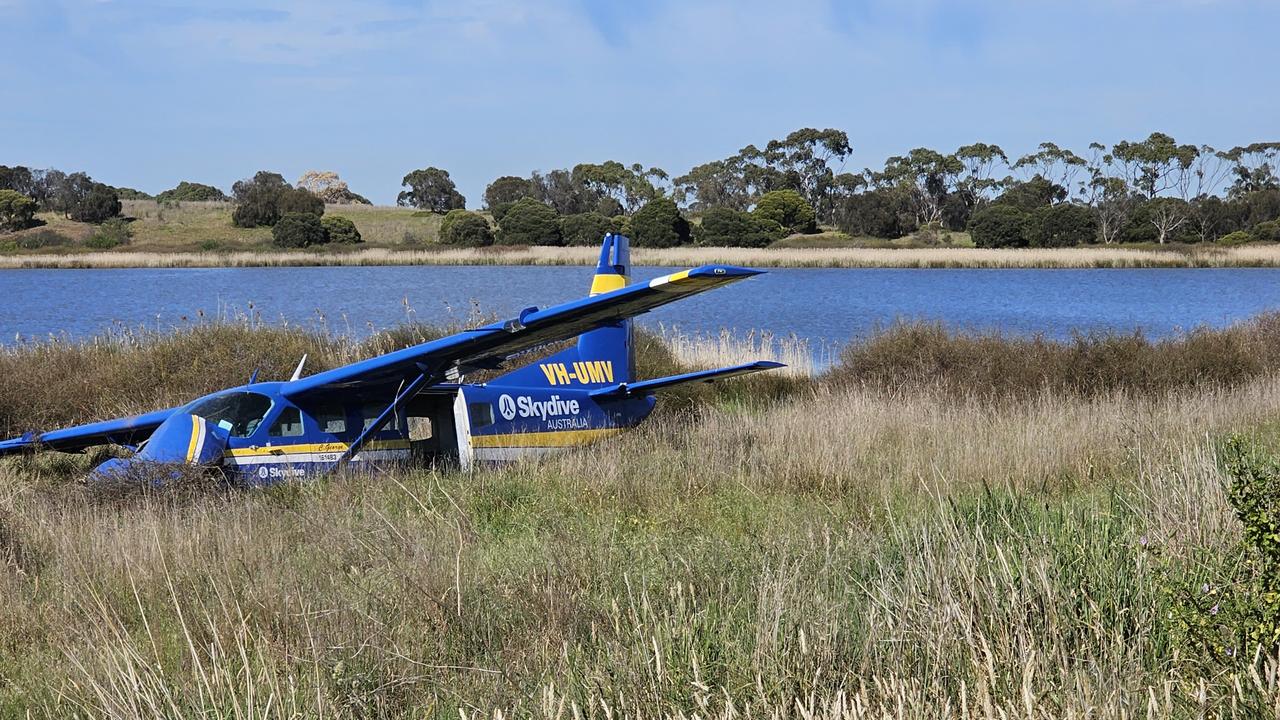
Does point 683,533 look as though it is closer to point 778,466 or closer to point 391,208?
point 778,466

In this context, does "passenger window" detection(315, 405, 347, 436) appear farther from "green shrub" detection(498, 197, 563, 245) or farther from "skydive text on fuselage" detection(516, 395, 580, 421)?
"green shrub" detection(498, 197, 563, 245)

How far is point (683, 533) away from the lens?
24.5ft

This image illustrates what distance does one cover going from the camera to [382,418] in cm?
976

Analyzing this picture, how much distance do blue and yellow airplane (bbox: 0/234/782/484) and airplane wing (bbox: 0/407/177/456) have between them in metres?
0.01

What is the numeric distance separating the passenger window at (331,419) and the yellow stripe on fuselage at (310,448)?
120 mm

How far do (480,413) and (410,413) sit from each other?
2.25ft

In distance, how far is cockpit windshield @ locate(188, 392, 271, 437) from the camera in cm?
909

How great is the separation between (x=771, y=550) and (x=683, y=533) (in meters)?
1.60

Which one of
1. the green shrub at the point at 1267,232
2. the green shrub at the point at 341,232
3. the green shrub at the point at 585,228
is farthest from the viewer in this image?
the green shrub at the point at 341,232

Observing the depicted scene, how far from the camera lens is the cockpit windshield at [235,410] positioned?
909 centimetres

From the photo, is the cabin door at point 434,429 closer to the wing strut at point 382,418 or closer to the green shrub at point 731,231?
the wing strut at point 382,418

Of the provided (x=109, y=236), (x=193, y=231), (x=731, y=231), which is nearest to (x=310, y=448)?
(x=731, y=231)

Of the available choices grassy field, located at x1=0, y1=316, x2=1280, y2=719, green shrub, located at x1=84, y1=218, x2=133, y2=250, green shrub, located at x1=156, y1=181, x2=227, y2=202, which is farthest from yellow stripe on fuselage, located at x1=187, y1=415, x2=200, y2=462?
green shrub, located at x1=156, y1=181, x2=227, y2=202

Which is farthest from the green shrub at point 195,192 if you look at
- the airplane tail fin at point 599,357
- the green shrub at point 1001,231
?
→ the airplane tail fin at point 599,357
